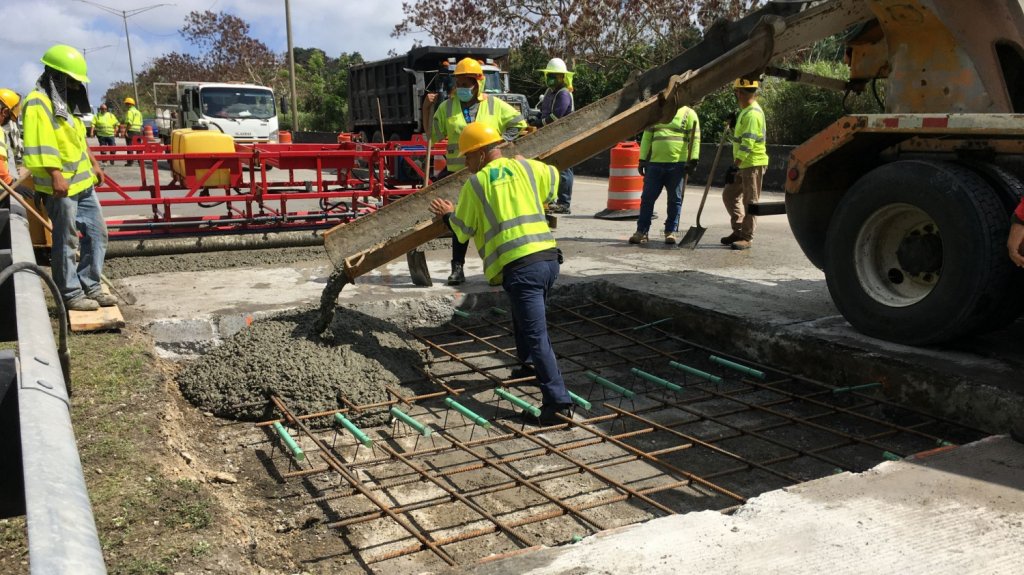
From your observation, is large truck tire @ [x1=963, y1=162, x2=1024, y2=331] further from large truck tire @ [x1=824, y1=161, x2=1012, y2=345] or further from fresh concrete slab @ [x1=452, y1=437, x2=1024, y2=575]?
fresh concrete slab @ [x1=452, y1=437, x2=1024, y2=575]

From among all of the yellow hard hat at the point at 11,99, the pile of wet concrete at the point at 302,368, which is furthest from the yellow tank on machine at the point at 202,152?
the pile of wet concrete at the point at 302,368

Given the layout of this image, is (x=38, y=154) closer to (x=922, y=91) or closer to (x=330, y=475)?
(x=330, y=475)

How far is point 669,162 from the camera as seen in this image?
8.91 m

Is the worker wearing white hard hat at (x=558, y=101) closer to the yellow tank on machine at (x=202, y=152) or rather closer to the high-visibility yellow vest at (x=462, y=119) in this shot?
the high-visibility yellow vest at (x=462, y=119)

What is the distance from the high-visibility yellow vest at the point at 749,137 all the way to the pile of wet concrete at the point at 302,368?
4.51 metres

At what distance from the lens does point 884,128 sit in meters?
4.77

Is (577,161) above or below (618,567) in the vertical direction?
above

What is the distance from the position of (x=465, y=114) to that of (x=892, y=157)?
3.24 m

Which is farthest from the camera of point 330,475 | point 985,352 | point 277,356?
point 277,356

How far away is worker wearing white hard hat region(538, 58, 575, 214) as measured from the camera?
10727 millimetres

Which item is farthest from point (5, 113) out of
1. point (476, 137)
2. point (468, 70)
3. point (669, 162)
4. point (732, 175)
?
point (732, 175)

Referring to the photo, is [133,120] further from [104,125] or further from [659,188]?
[659,188]

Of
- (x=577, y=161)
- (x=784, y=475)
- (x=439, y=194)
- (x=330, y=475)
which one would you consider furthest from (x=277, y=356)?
(x=784, y=475)

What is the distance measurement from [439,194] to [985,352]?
11.5ft
